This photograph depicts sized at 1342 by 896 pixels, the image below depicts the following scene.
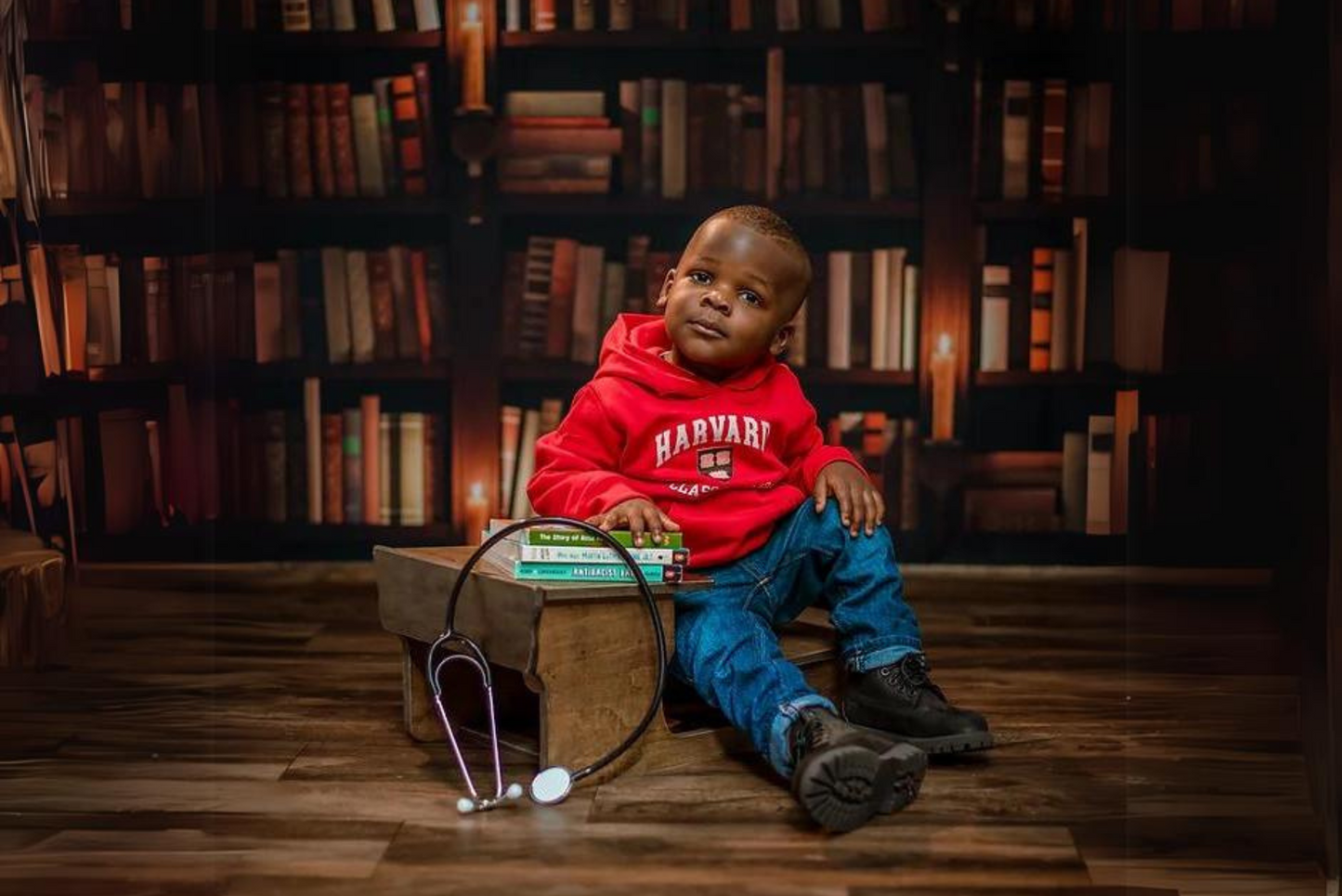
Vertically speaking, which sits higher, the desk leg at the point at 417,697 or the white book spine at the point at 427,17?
the white book spine at the point at 427,17

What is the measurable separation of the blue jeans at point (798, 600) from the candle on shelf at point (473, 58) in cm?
150

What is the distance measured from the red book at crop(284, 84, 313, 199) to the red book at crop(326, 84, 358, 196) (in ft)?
0.16

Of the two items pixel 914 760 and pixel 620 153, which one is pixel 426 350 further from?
pixel 914 760

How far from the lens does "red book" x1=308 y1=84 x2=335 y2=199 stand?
3150 mm

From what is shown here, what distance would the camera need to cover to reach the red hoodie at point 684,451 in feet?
6.11

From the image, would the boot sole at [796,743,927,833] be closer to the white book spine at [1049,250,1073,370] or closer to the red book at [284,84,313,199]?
the white book spine at [1049,250,1073,370]

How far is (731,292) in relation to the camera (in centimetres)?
184

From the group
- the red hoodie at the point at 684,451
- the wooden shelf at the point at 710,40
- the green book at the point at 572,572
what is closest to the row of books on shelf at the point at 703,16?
the wooden shelf at the point at 710,40

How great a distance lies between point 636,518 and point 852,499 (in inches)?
11.6

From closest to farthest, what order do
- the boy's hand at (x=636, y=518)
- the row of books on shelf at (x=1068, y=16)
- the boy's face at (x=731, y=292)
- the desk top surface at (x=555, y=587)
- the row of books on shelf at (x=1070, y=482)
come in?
the desk top surface at (x=555, y=587)
the boy's hand at (x=636, y=518)
the boy's face at (x=731, y=292)
the row of books on shelf at (x=1068, y=16)
the row of books on shelf at (x=1070, y=482)

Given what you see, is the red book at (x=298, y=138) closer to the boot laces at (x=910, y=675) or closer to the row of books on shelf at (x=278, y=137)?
the row of books on shelf at (x=278, y=137)

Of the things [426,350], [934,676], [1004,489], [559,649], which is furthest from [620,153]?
[559,649]

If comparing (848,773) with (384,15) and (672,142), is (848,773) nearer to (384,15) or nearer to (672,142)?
(672,142)

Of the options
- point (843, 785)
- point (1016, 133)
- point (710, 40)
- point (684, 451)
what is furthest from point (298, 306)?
point (843, 785)
